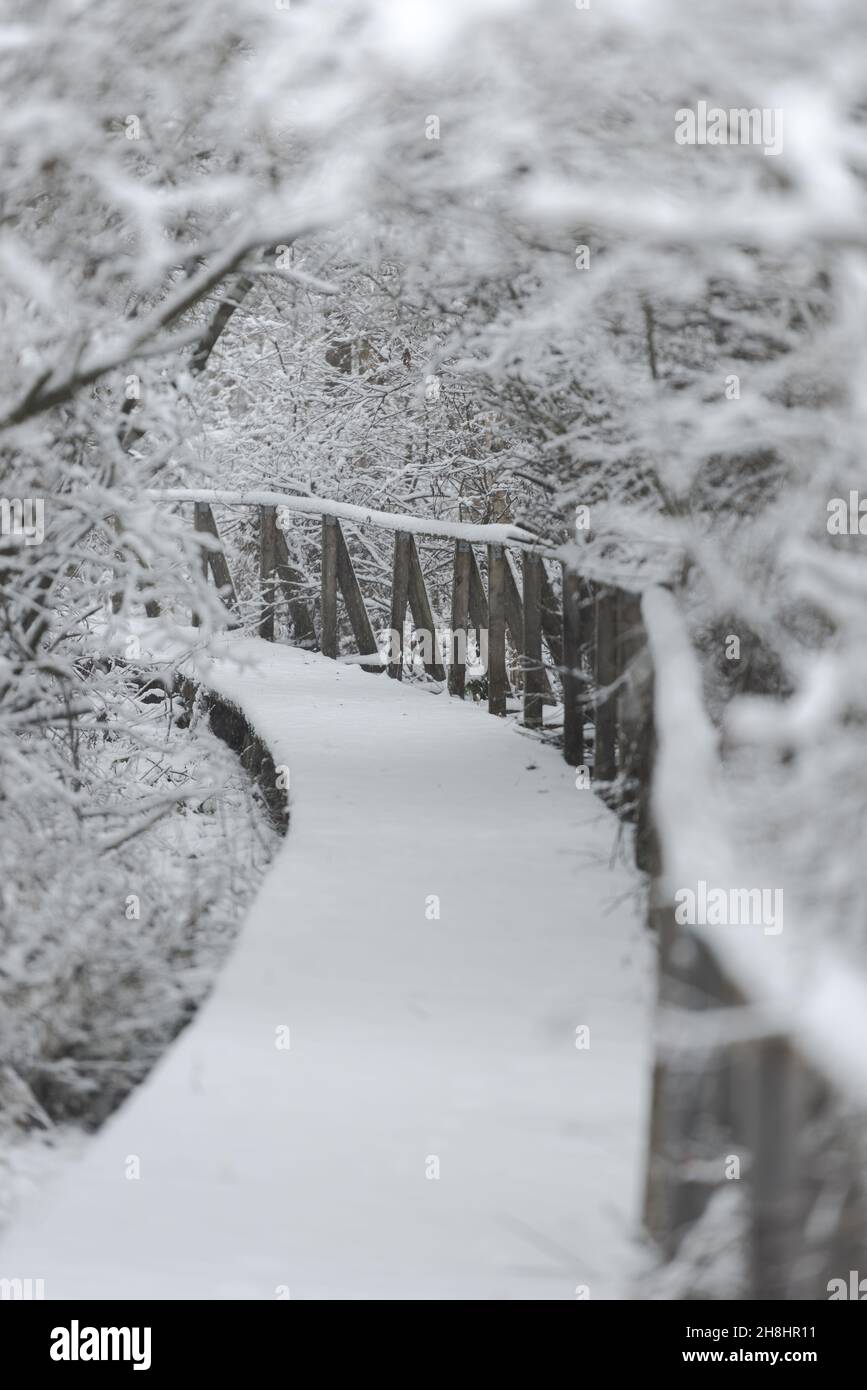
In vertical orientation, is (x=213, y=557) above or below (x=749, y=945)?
below

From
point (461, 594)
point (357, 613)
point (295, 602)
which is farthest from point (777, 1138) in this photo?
point (295, 602)

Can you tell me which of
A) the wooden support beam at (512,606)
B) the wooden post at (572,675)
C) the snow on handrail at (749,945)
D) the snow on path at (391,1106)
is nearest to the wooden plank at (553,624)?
the wooden support beam at (512,606)

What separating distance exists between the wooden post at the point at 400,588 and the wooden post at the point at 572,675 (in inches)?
101

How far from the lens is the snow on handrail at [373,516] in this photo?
7945mm

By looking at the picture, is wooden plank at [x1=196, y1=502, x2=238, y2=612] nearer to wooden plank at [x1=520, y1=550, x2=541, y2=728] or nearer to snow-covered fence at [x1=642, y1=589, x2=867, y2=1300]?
wooden plank at [x1=520, y1=550, x2=541, y2=728]

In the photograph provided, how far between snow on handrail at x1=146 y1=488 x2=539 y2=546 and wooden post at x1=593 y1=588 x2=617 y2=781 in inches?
43.8

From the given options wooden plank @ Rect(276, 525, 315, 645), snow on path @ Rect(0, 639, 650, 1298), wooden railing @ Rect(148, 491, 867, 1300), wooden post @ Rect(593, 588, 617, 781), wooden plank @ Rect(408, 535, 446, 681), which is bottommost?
wooden plank @ Rect(276, 525, 315, 645)

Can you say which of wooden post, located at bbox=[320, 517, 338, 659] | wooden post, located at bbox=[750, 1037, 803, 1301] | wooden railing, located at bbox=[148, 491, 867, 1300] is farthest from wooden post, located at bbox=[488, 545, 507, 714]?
wooden post, located at bbox=[750, 1037, 803, 1301]

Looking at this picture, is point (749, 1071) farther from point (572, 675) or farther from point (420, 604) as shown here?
point (420, 604)

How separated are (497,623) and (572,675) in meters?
1.42

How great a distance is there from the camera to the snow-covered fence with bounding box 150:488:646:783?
6.28 meters

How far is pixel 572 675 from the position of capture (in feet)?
23.3
